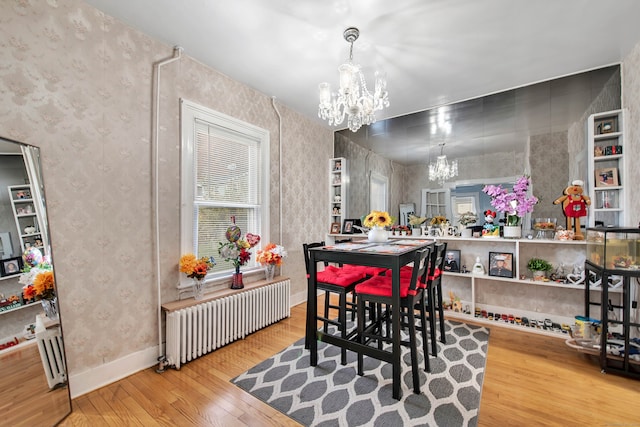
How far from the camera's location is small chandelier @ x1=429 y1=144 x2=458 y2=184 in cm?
357

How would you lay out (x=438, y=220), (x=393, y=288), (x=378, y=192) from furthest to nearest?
(x=378, y=192), (x=438, y=220), (x=393, y=288)

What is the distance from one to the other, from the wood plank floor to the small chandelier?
2160mm

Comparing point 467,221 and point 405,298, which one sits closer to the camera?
point 405,298

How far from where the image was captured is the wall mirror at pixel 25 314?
144 cm

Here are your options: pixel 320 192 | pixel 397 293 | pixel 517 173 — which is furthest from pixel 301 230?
pixel 517 173

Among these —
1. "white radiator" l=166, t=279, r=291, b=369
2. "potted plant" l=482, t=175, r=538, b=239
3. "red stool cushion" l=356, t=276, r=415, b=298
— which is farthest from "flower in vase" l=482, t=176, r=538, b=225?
"white radiator" l=166, t=279, r=291, b=369

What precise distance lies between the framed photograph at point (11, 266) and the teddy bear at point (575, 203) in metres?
4.53

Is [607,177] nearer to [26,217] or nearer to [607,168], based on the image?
[607,168]

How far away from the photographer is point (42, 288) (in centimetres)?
160

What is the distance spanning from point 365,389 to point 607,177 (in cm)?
318

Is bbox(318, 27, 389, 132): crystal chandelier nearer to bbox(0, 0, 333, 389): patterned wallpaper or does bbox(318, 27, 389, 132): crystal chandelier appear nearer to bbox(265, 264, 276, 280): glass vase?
bbox(0, 0, 333, 389): patterned wallpaper

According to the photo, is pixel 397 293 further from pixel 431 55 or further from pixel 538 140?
pixel 538 140

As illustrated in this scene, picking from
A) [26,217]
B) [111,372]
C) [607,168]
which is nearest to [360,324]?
[111,372]

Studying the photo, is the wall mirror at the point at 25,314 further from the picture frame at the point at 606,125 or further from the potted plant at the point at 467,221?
the picture frame at the point at 606,125
